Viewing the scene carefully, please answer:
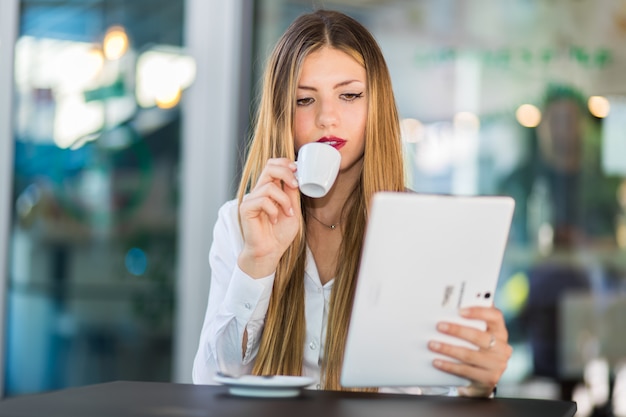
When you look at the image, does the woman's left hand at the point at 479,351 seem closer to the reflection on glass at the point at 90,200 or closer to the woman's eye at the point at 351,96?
the woman's eye at the point at 351,96

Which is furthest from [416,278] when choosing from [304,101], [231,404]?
[304,101]

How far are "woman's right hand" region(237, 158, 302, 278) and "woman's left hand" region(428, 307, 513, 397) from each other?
16.9 inches

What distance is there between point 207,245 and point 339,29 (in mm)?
2130

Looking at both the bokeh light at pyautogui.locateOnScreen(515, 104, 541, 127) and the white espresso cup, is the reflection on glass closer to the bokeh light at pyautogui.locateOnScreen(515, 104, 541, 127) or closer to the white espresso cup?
the bokeh light at pyautogui.locateOnScreen(515, 104, 541, 127)

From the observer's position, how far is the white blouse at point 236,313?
1.91 m

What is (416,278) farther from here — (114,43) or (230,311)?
(114,43)

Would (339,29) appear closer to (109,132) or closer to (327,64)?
(327,64)

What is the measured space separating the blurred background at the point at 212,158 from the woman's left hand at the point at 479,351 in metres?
2.33

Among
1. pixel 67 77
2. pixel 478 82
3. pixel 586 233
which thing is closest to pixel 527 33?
pixel 478 82

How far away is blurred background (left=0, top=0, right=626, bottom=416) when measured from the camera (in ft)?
13.0

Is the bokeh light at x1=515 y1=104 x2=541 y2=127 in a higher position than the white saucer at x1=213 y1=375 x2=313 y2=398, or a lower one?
higher

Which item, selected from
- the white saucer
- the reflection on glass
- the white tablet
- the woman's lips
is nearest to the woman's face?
the woman's lips

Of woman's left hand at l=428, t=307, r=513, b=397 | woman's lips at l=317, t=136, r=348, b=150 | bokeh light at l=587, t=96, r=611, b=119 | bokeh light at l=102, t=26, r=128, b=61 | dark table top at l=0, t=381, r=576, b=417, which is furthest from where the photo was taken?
bokeh light at l=102, t=26, r=128, b=61

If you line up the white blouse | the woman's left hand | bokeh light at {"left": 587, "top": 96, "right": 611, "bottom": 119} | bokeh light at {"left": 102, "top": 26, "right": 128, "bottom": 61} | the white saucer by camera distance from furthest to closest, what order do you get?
bokeh light at {"left": 102, "top": 26, "right": 128, "bottom": 61}, bokeh light at {"left": 587, "top": 96, "right": 611, "bottom": 119}, the white blouse, the woman's left hand, the white saucer
